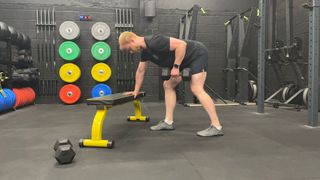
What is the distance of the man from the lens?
276 cm

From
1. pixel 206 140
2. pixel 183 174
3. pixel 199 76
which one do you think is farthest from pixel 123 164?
pixel 199 76

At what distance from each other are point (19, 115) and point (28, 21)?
99.9 inches

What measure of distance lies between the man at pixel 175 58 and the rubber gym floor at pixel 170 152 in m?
0.28

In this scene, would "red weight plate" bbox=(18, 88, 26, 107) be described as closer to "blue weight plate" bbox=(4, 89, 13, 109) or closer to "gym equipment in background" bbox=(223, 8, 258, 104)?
"blue weight plate" bbox=(4, 89, 13, 109)

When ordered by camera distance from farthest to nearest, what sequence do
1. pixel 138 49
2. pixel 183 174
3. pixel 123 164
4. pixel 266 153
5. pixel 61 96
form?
pixel 61 96, pixel 138 49, pixel 266 153, pixel 123 164, pixel 183 174

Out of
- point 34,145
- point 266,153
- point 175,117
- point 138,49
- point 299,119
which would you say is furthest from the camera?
point 175,117

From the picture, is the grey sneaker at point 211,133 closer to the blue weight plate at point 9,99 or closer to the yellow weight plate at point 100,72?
the blue weight plate at point 9,99

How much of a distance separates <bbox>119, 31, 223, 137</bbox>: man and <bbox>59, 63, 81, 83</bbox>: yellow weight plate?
10.4ft

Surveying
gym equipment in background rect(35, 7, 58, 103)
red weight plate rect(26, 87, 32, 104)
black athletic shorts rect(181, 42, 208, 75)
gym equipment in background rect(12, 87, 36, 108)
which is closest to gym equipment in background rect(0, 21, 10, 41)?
gym equipment in background rect(12, 87, 36, 108)

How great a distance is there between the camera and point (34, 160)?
7.11ft

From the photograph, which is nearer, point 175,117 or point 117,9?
point 175,117

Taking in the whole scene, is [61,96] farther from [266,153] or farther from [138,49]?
[266,153]

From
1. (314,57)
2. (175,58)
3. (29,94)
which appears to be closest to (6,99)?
(29,94)

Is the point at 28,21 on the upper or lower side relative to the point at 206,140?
upper
